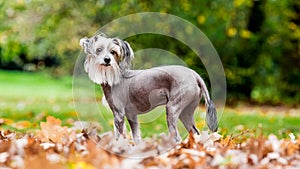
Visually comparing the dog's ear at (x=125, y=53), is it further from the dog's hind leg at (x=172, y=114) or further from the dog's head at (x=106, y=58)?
the dog's hind leg at (x=172, y=114)

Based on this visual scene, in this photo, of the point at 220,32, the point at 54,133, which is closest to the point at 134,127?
the point at 54,133

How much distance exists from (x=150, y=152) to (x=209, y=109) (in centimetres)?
51

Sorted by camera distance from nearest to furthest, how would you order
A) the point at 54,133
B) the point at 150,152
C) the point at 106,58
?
the point at 150,152 < the point at 106,58 < the point at 54,133

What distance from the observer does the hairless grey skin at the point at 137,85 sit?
3.36m

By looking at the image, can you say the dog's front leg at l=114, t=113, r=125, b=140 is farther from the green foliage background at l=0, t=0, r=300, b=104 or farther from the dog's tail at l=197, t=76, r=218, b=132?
the green foliage background at l=0, t=0, r=300, b=104

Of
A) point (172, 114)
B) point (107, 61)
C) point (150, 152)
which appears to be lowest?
point (150, 152)

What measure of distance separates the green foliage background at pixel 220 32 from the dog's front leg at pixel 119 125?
3102 millimetres

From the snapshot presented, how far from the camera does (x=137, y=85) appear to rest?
11.1 feet

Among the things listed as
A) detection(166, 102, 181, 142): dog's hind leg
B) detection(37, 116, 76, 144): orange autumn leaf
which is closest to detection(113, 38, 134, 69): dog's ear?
detection(166, 102, 181, 142): dog's hind leg

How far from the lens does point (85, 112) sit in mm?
3408

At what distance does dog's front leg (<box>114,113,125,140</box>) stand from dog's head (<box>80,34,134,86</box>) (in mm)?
182

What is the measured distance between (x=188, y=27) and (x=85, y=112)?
776 millimetres

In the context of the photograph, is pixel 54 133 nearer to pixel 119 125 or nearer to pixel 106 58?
pixel 119 125

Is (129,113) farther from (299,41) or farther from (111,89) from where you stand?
(299,41)
